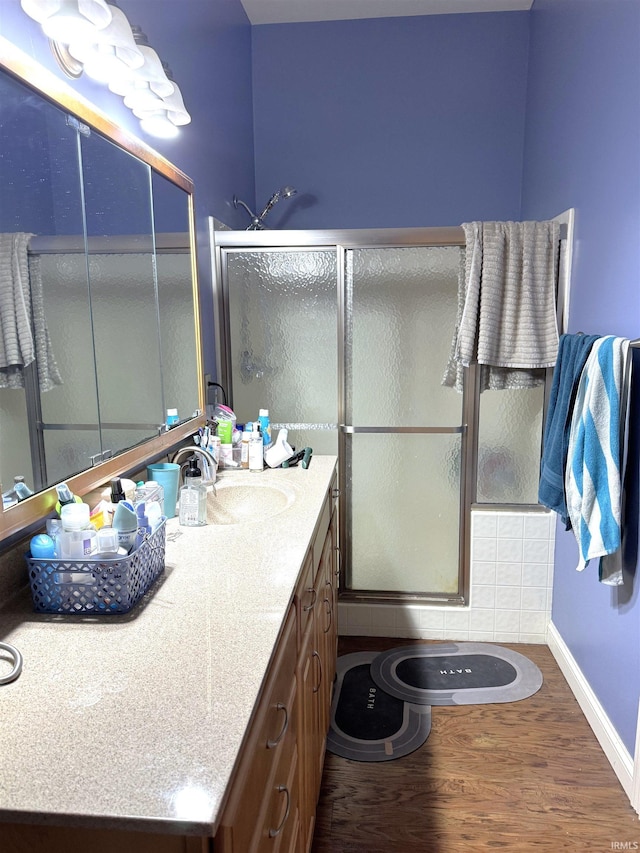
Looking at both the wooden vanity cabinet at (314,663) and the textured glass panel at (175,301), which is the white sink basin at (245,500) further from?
the textured glass panel at (175,301)

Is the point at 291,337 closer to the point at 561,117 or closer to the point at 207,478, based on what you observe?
the point at 207,478

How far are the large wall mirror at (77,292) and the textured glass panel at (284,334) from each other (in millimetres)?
640

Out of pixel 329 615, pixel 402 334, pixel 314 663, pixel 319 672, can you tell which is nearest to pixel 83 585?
pixel 314 663

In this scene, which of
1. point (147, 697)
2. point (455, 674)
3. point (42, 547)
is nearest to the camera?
point (147, 697)

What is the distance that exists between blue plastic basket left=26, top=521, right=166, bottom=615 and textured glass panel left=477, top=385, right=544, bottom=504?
1779 mm

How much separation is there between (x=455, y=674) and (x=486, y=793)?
597 millimetres

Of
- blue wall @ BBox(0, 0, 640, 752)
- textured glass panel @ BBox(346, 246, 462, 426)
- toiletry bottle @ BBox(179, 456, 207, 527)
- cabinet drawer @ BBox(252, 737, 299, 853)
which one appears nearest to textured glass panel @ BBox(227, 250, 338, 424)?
textured glass panel @ BBox(346, 246, 462, 426)

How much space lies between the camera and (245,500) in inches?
73.6

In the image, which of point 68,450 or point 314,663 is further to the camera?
point 314,663

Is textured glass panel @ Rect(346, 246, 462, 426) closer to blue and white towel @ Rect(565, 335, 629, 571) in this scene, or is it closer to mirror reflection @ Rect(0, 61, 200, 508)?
blue and white towel @ Rect(565, 335, 629, 571)

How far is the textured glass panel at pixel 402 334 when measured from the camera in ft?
7.86

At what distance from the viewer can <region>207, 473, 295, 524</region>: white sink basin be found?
1.78 m

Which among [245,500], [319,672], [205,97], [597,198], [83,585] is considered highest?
[205,97]

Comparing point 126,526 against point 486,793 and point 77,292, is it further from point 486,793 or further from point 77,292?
point 486,793
